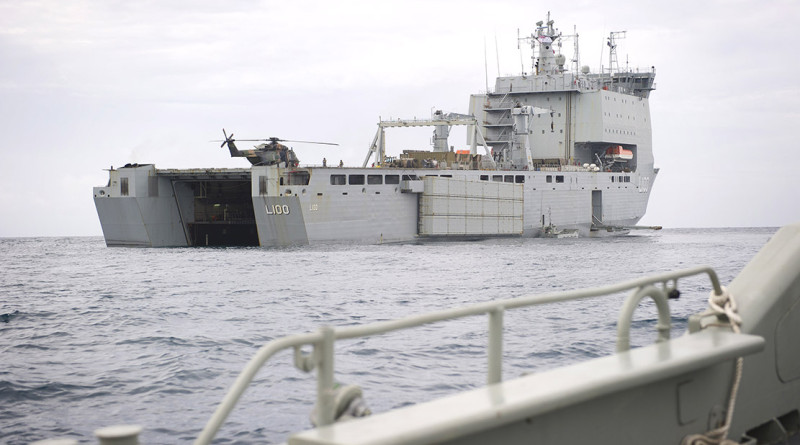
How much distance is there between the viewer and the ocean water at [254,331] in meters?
10.3

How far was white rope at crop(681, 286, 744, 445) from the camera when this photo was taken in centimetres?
524

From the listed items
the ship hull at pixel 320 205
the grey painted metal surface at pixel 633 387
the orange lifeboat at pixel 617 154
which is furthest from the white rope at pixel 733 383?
the orange lifeboat at pixel 617 154

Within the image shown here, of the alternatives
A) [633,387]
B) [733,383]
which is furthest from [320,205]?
[633,387]

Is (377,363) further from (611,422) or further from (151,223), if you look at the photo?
(151,223)

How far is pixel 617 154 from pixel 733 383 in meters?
57.8

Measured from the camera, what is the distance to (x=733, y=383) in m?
5.58

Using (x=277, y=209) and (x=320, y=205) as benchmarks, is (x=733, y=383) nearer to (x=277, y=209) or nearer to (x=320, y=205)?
(x=277, y=209)

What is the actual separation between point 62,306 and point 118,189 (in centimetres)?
2166

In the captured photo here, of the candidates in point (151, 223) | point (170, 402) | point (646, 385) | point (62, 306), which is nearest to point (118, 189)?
point (151, 223)

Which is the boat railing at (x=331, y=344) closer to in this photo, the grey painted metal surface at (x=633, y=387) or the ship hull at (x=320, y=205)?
the grey painted metal surface at (x=633, y=387)

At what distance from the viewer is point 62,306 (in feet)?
76.4

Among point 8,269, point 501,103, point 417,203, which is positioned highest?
point 501,103

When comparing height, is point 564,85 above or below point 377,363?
above

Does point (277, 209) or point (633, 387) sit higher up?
point (633, 387)
